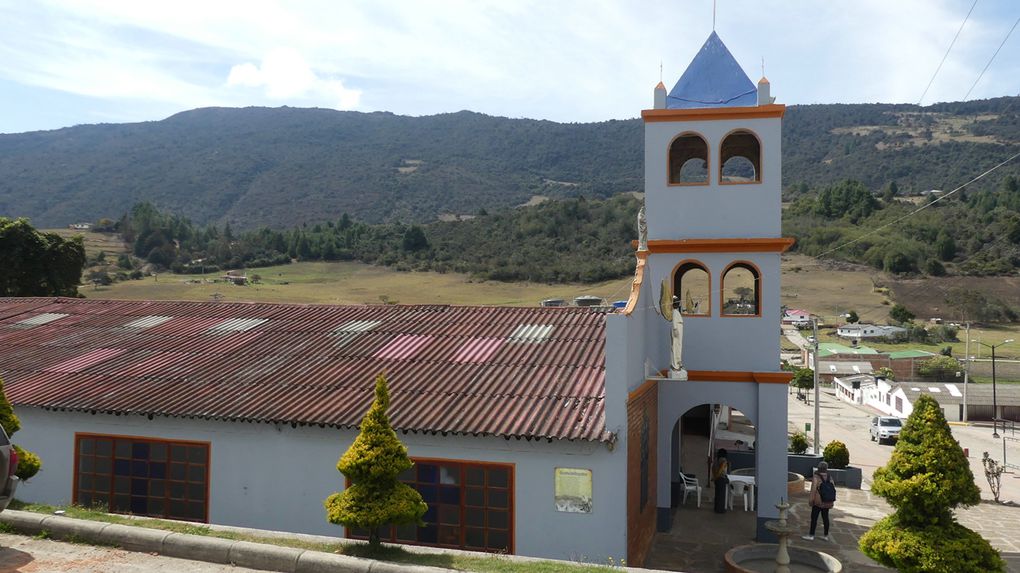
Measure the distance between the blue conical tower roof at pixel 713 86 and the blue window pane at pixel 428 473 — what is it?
29.9ft

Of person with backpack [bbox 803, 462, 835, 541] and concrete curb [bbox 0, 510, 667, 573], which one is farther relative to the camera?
person with backpack [bbox 803, 462, 835, 541]

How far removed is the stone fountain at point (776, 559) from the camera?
526 inches

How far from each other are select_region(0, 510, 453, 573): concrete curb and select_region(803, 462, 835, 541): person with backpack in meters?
9.73

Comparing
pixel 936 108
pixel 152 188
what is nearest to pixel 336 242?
pixel 152 188

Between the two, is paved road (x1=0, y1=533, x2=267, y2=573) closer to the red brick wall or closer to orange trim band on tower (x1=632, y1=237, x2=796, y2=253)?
the red brick wall

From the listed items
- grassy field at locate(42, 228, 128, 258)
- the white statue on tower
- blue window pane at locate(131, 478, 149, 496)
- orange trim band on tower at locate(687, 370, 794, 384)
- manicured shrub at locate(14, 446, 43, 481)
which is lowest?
blue window pane at locate(131, 478, 149, 496)

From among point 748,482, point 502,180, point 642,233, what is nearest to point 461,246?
point 748,482

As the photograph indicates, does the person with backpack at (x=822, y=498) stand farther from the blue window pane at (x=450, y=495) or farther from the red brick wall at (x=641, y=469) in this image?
the blue window pane at (x=450, y=495)

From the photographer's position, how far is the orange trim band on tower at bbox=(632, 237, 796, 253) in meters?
16.2

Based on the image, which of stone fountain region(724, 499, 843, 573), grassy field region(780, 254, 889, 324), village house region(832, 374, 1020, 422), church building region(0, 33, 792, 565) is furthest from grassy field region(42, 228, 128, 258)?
stone fountain region(724, 499, 843, 573)

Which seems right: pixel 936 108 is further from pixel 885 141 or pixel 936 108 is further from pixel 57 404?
pixel 57 404

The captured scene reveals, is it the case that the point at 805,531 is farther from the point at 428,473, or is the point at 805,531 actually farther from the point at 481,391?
the point at 428,473

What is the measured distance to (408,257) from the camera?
99.0 metres

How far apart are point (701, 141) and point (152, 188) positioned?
198 meters
